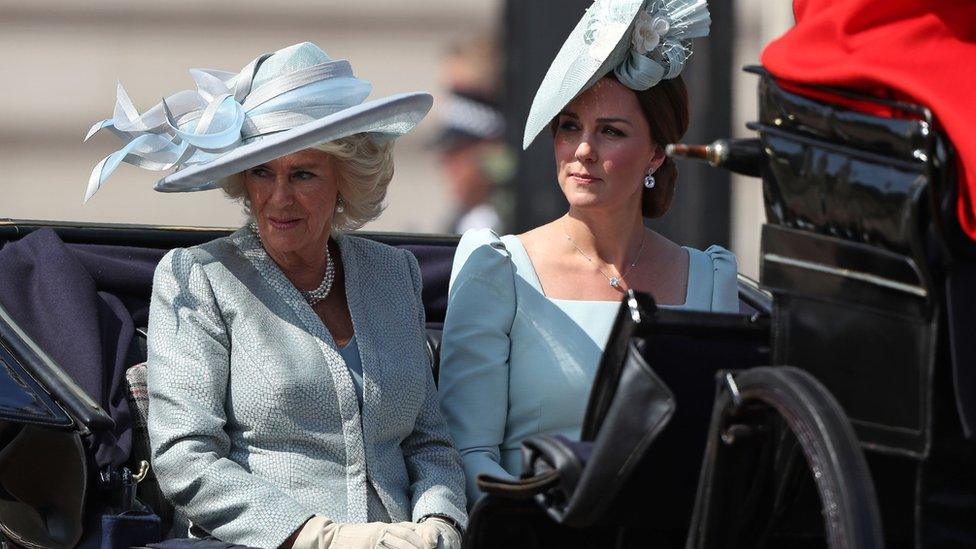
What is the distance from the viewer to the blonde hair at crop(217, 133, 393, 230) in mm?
2834

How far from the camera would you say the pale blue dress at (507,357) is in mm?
2943

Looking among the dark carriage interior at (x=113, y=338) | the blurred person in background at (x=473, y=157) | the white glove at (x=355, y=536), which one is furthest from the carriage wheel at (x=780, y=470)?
the blurred person in background at (x=473, y=157)

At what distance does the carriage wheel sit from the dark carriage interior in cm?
17

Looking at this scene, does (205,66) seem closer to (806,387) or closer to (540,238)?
(540,238)

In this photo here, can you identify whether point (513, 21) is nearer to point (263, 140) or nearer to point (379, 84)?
point (379, 84)

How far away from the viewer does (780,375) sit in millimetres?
1737

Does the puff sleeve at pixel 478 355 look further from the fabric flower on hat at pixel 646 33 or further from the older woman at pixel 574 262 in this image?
the fabric flower on hat at pixel 646 33

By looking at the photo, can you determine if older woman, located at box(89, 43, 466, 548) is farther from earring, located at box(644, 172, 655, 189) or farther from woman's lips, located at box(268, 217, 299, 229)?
earring, located at box(644, 172, 655, 189)

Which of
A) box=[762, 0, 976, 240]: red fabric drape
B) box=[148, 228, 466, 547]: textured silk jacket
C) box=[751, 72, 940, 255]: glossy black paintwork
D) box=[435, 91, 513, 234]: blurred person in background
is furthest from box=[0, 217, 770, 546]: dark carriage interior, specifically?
box=[435, 91, 513, 234]: blurred person in background

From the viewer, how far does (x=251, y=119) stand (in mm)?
2791

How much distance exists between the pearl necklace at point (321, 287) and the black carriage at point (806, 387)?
780 millimetres

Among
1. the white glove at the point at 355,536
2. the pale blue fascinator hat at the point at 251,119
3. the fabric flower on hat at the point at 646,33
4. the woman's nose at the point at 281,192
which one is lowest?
the white glove at the point at 355,536

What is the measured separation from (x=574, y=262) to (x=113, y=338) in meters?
0.88

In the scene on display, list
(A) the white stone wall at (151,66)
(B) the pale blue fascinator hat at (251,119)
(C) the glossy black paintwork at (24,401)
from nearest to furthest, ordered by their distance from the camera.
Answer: (C) the glossy black paintwork at (24,401), (B) the pale blue fascinator hat at (251,119), (A) the white stone wall at (151,66)
